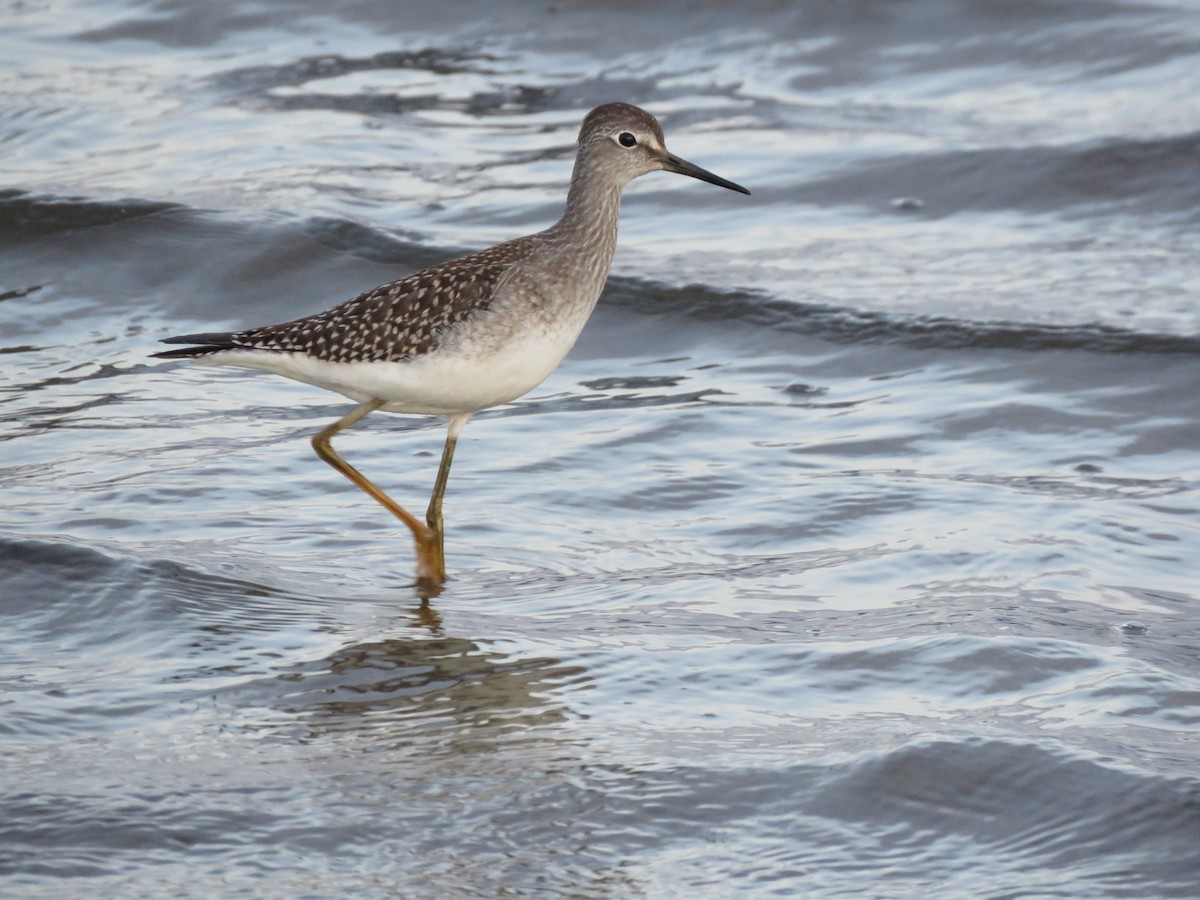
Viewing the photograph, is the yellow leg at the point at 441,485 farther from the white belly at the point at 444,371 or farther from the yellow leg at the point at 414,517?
the white belly at the point at 444,371

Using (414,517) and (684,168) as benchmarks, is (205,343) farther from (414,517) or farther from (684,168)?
(684,168)

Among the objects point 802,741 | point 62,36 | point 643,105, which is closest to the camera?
point 802,741

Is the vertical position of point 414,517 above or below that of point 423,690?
above

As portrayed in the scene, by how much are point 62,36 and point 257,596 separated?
897cm

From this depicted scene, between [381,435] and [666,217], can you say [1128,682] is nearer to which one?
[381,435]

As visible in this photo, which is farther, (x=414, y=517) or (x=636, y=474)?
(x=636, y=474)

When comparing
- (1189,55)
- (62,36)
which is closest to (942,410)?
(1189,55)

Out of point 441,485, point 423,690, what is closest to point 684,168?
point 441,485

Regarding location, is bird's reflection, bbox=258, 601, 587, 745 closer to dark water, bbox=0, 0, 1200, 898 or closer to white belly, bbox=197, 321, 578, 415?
dark water, bbox=0, 0, 1200, 898

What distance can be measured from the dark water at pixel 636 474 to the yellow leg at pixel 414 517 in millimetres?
118

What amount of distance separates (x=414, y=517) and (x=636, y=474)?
1.14 meters

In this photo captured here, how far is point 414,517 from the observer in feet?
22.2

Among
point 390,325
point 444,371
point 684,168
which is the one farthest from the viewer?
point 684,168

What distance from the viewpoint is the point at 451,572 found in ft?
21.3
